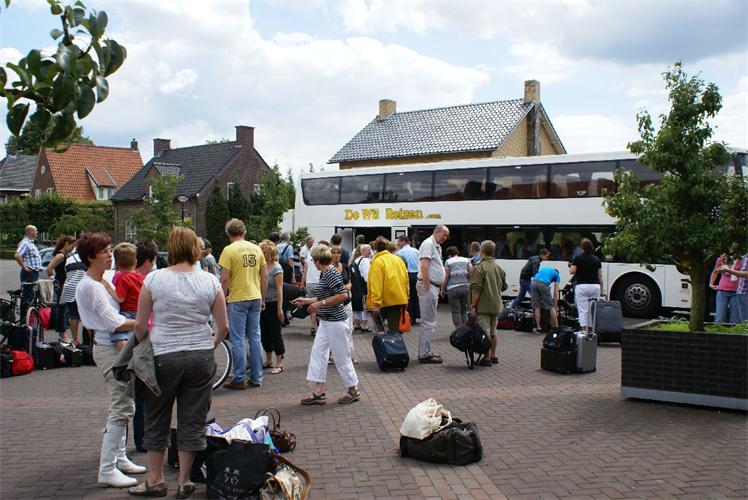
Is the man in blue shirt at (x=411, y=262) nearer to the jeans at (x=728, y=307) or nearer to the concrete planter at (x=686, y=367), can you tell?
the jeans at (x=728, y=307)

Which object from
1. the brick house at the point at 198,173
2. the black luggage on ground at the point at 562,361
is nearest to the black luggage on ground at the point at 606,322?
the black luggage on ground at the point at 562,361

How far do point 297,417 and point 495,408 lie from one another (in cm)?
214

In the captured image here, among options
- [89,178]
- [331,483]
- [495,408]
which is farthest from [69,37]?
[89,178]

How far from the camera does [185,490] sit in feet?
15.6

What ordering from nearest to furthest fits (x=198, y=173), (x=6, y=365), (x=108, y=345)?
1. (x=108, y=345)
2. (x=6, y=365)
3. (x=198, y=173)

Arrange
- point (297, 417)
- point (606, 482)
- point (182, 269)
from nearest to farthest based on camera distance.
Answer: point (182, 269)
point (606, 482)
point (297, 417)

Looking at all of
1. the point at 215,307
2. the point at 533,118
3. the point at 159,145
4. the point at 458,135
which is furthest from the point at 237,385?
the point at 159,145

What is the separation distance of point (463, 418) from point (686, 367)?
2443 millimetres

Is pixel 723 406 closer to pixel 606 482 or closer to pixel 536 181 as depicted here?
pixel 606 482

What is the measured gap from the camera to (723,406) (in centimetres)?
698

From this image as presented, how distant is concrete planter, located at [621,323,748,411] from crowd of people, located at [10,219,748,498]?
1223mm

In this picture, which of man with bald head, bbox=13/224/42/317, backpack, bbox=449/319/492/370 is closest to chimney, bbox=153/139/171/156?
man with bald head, bbox=13/224/42/317

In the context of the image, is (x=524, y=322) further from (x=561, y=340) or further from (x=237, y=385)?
(x=237, y=385)

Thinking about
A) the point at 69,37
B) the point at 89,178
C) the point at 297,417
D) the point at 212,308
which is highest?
the point at 89,178
